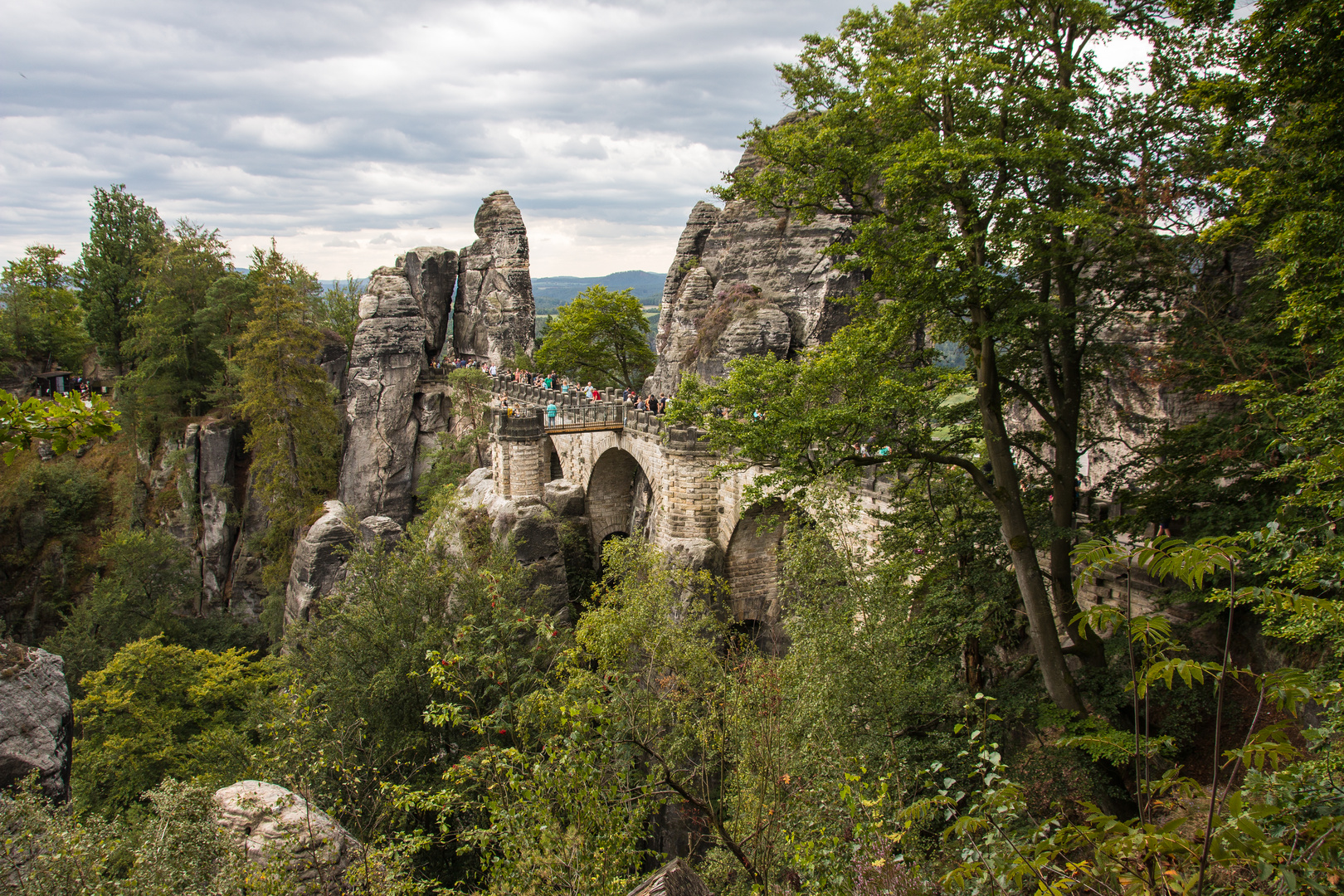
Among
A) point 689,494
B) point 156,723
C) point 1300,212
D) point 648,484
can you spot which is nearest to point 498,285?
point 648,484

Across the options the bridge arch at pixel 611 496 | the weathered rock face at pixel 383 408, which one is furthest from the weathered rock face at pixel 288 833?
the weathered rock face at pixel 383 408

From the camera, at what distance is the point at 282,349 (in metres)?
29.6

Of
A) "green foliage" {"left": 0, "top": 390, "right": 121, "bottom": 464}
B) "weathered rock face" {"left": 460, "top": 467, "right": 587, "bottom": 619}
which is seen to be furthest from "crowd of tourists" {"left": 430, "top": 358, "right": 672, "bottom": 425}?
"green foliage" {"left": 0, "top": 390, "right": 121, "bottom": 464}

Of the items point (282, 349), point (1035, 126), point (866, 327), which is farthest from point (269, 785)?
point (282, 349)

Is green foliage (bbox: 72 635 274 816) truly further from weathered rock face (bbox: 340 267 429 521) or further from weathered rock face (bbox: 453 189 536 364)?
weathered rock face (bbox: 453 189 536 364)

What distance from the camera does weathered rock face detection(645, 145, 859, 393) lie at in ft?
86.5

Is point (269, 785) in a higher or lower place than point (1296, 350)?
lower

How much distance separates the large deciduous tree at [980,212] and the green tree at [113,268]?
4074 centimetres

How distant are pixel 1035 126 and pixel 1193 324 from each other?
354 centimetres

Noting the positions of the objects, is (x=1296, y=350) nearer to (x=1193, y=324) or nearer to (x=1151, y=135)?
(x=1193, y=324)

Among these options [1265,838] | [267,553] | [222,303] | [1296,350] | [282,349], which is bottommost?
[267,553]

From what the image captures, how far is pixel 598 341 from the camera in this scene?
37594mm

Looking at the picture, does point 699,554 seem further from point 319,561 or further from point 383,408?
point 383,408

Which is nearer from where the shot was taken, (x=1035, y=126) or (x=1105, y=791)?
(x=1105, y=791)
